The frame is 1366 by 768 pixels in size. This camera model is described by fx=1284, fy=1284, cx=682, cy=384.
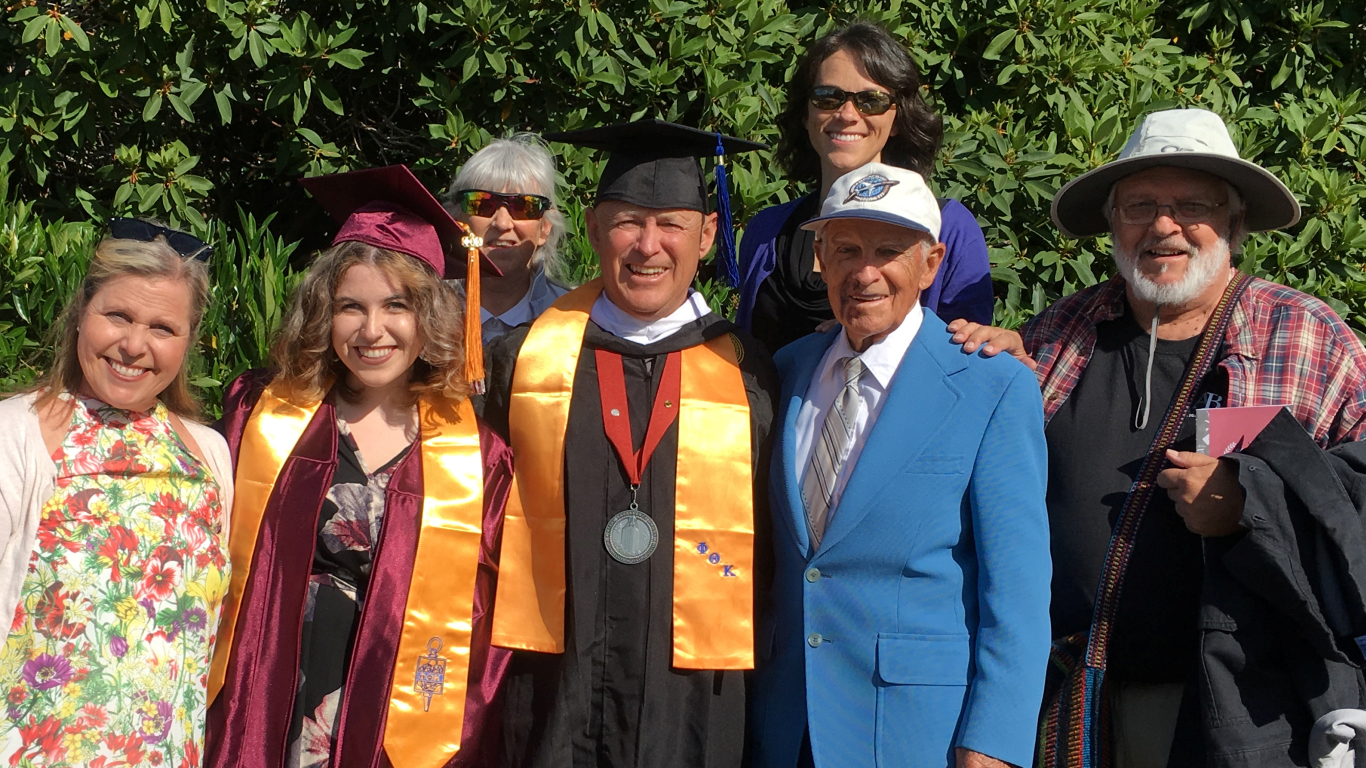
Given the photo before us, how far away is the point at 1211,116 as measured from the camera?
338cm

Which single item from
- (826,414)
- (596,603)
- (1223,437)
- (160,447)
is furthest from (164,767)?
(1223,437)

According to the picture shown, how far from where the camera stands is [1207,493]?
2.96 metres

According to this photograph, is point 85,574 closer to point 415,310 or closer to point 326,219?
point 415,310

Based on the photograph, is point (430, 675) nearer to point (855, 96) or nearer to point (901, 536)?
point (901, 536)

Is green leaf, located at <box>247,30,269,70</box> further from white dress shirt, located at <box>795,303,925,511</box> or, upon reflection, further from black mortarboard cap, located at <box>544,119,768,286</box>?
white dress shirt, located at <box>795,303,925,511</box>

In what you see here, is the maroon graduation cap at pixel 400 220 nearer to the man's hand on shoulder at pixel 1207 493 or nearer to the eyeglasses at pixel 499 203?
the eyeglasses at pixel 499 203

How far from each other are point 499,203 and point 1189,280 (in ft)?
7.32

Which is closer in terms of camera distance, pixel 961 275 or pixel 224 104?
pixel 961 275

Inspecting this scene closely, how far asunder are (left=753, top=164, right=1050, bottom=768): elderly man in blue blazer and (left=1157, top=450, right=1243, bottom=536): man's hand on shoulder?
37 centimetres

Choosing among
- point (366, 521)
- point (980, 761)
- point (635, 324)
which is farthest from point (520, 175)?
point (980, 761)

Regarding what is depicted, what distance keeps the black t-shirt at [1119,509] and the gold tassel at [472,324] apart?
1.46 meters

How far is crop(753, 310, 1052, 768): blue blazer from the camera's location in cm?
278

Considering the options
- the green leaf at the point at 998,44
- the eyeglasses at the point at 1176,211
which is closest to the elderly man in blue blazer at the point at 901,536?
the eyeglasses at the point at 1176,211

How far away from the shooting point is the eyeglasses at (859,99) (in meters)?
3.91
